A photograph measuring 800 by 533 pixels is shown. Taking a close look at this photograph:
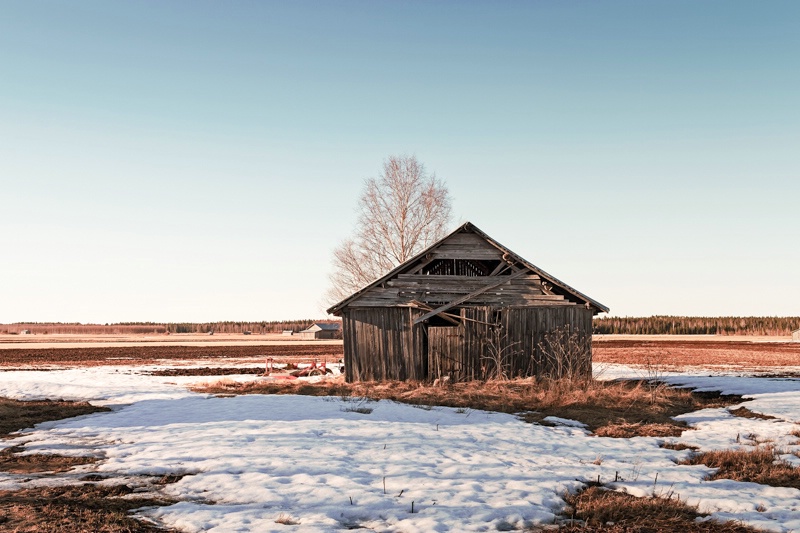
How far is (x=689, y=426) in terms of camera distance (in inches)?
570

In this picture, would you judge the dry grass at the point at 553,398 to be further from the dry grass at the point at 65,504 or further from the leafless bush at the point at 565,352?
the dry grass at the point at 65,504

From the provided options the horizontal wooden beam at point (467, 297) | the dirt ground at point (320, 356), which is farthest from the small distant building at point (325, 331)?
the horizontal wooden beam at point (467, 297)

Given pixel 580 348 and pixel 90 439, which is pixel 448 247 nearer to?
pixel 580 348

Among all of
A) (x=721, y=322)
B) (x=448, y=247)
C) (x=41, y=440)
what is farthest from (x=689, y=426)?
(x=721, y=322)

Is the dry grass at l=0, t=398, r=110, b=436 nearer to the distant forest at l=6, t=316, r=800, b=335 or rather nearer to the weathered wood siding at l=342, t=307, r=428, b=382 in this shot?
the weathered wood siding at l=342, t=307, r=428, b=382

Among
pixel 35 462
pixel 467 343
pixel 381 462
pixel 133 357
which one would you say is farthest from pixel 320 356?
pixel 381 462

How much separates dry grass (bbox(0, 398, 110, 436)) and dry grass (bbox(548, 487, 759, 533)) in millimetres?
11700

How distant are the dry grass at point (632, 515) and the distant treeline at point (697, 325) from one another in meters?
93.1

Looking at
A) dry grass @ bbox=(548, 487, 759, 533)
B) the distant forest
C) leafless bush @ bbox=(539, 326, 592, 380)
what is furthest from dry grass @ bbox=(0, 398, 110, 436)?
the distant forest

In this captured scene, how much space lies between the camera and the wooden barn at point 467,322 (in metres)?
22.2

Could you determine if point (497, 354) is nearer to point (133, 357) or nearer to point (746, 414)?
point (746, 414)

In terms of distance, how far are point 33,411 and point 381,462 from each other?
11.0 metres

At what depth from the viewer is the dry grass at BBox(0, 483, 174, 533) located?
6.79 m

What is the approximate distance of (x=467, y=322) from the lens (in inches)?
878
